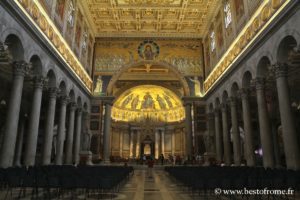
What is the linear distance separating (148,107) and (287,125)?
32.5 metres

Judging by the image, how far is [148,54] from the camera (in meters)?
31.8

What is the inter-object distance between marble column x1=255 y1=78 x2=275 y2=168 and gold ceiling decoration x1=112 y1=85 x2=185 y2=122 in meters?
25.0

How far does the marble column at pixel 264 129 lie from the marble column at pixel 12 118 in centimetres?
1400

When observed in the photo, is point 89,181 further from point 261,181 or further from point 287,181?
point 287,181

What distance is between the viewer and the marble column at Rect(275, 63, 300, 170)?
12.1 metres

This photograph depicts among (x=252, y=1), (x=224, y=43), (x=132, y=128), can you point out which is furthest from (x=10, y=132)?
(x=132, y=128)

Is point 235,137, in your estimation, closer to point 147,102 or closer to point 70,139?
point 70,139

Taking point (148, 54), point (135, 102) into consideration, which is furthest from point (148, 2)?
point (135, 102)

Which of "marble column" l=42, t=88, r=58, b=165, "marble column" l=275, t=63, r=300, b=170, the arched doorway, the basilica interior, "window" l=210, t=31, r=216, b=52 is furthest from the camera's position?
the arched doorway

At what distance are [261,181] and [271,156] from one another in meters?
8.50

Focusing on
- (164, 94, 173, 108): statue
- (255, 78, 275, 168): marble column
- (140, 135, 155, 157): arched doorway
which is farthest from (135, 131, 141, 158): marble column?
(255, 78, 275, 168): marble column

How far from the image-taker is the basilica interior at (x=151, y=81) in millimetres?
13305

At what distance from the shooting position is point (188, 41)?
32.4 metres

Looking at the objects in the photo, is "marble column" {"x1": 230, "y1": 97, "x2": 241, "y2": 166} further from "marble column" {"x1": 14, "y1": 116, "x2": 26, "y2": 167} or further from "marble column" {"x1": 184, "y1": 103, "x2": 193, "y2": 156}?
"marble column" {"x1": 14, "y1": 116, "x2": 26, "y2": 167}
